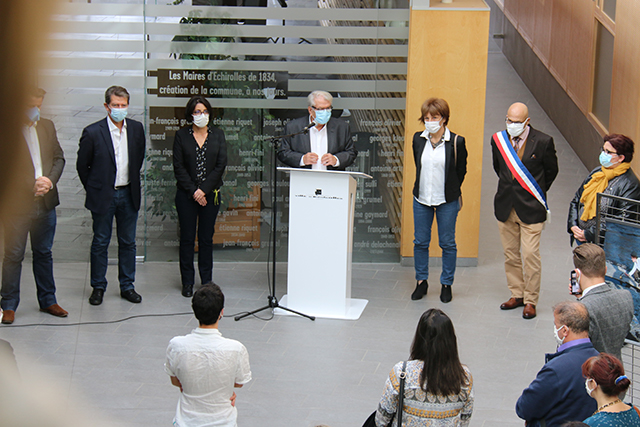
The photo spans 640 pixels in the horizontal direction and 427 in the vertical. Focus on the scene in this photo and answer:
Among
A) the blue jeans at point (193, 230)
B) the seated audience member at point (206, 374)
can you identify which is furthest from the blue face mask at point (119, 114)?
the seated audience member at point (206, 374)

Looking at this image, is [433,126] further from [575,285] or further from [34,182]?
[34,182]

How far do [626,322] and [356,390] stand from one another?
1905mm

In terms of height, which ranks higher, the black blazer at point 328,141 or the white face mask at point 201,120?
the white face mask at point 201,120

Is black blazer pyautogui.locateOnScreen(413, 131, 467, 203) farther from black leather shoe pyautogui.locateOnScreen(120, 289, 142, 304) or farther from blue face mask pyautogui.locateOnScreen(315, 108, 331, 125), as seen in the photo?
black leather shoe pyautogui.locateOnScreen(120, 289, 142, 304)

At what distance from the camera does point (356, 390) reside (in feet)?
15.7

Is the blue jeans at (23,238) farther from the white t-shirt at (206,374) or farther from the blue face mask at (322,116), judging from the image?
the blue face mask at (322,116)

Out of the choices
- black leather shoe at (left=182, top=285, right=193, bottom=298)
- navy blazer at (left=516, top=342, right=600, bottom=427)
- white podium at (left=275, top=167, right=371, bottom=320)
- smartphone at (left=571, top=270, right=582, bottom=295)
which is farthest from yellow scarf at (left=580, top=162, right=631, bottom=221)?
black leather shoe at (left=182, top=285, right=193, bottom=298)

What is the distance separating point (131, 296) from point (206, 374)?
3592mm

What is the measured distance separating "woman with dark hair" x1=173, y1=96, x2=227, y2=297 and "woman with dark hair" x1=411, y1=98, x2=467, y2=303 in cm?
173

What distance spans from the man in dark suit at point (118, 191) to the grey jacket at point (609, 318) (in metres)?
3.79

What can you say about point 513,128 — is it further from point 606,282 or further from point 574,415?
point 574,415

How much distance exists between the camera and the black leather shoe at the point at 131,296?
6.34 meters

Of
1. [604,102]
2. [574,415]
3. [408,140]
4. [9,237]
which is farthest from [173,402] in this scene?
[604,102]

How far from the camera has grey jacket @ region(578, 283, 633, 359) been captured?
339 cm
